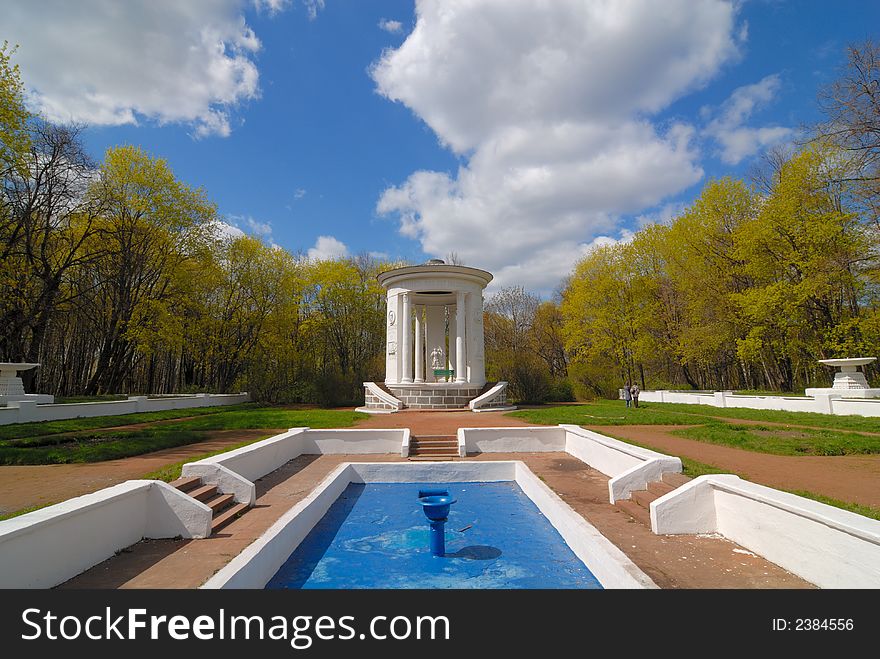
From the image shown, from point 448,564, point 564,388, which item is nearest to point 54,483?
point 448,564

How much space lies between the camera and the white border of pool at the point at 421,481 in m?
4.44

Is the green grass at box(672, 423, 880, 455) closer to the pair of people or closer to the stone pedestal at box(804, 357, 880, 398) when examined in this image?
the stone pedestal at box(804, 357, 880, 398)

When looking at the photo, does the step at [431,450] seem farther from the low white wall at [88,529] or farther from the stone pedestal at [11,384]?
the stone pedestal at [11,384]

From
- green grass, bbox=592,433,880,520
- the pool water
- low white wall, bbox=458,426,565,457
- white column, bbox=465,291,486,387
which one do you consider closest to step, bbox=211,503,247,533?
the pool water

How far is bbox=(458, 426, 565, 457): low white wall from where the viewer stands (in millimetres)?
12641

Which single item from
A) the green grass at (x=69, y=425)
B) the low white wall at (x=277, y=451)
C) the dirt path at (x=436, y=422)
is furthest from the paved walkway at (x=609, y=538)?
the green grass at (x=69, y=425)

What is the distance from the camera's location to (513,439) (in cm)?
1272

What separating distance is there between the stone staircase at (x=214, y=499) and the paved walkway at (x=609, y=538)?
15 cm

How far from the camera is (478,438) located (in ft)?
41.9

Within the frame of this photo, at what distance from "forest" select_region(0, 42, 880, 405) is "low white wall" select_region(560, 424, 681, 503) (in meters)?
16.5

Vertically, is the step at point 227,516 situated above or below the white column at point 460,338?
below

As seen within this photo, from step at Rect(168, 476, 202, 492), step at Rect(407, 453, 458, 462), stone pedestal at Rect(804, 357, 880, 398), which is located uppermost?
stone pedestal at Rect(804, 357, 880, 398)
